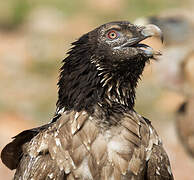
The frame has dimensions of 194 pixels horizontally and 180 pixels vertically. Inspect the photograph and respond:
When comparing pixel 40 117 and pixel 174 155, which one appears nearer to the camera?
pixel 174 155

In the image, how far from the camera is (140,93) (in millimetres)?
19062

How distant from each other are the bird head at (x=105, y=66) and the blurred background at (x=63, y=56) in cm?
763

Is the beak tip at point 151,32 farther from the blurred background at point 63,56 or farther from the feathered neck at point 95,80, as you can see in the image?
the blurred background at point 63,56

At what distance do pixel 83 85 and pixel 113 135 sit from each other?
25.7 inches

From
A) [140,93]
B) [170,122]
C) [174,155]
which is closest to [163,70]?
[140,93]

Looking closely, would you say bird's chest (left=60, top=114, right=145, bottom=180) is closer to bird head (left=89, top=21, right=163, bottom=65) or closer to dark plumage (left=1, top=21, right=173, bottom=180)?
dark plumage (left=1, top=21, right=173, bottom=180)

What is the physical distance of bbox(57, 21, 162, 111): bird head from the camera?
21.0 ft

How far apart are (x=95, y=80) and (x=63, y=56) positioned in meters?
14.6

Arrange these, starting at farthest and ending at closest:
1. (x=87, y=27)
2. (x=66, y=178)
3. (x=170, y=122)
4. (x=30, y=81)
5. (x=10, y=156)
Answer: (x=87, y=27)
(x=30, y=81)
(x=170, y=122)
(x=10, y=156)
(x=66, y=178)

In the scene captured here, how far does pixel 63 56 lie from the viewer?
21.0 metres

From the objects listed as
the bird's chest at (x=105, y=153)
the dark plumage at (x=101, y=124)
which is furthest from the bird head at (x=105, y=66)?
the bird's chest at (x=105, y=153)

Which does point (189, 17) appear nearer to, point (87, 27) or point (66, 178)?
point (87, 27)

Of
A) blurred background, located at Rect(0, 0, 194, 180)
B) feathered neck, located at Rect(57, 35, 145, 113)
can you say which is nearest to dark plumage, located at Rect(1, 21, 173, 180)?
feathered neck, located at Rect(57, 35, 145, 113)

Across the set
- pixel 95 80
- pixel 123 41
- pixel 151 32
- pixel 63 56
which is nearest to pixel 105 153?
pixel 95 80
